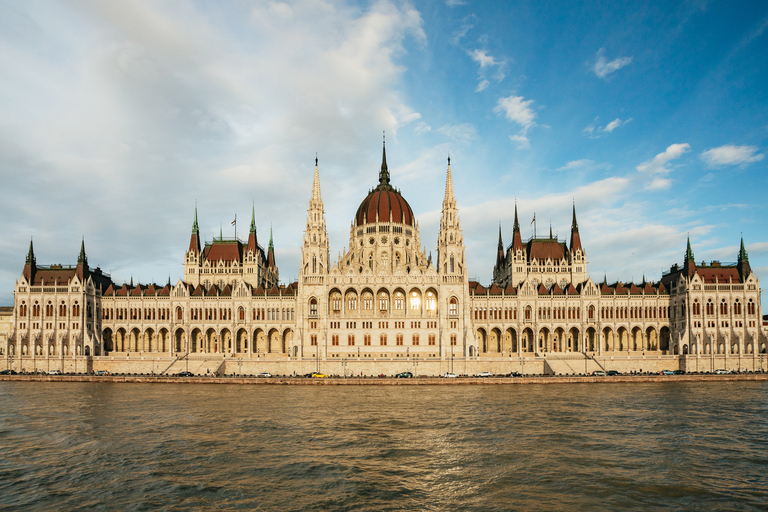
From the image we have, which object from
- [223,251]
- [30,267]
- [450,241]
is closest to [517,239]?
[450,241]

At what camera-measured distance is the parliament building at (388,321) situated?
91.6 metres

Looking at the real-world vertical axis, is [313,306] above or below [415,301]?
below

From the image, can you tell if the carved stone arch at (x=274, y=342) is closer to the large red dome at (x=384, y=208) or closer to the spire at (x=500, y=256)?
the large red dome at (x=384, y=208)

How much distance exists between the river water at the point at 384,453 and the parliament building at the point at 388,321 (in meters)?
27.8

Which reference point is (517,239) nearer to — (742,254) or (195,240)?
(742,254)

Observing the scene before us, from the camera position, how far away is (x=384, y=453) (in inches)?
1532

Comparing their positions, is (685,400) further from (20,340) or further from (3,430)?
(20,340)

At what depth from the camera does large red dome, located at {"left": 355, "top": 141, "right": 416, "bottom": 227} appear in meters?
112

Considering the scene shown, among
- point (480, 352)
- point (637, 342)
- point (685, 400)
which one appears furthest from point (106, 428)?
point (637, 342)

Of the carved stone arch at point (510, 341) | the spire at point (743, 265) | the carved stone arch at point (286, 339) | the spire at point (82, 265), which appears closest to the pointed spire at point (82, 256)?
the spire at point (82, 265)

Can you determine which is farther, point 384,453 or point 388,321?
point 388,321

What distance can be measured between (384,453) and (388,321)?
5877cm

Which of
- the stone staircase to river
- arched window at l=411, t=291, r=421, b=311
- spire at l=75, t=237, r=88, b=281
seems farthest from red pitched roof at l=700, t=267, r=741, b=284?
spire at l=75, t=237, r=88, b=281

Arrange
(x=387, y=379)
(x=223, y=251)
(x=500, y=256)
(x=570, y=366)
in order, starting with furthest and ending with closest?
1. (x=500, y=256)
2. (x=223, y=251)
3. (x=570, y=366)
4. (x=387, y=379)
